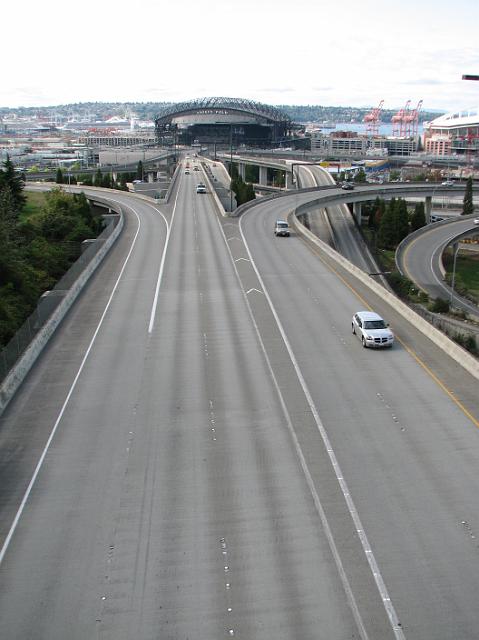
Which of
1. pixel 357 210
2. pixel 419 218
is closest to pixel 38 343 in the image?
pixel 357 210

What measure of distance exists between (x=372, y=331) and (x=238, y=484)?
42.1ft

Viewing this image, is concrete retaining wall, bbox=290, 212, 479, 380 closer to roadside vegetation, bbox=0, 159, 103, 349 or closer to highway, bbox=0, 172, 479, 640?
highway, bbox=0, 172, 479, 640

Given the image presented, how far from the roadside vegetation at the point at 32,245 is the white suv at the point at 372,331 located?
50.6 ft

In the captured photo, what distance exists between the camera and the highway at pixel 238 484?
541 inches

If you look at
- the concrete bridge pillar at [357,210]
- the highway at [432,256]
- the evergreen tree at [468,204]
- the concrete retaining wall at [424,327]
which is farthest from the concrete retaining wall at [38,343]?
the evergreen tree at [468,204]

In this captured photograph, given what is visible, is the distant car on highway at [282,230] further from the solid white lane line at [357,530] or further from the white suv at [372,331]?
the solid white lane line at [357,530]

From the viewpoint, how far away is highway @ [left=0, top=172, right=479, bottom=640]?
1373 centimetres

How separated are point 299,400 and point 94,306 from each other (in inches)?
638

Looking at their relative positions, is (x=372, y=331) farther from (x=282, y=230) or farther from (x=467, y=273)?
(x=467, y=273)

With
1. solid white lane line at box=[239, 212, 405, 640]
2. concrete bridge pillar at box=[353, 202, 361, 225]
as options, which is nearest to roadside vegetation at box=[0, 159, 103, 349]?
solid white lane line at box=[239, 212, 405, 640]

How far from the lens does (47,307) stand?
109 ft

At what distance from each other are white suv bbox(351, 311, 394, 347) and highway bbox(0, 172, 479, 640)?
50 cm

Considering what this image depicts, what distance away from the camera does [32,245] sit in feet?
169

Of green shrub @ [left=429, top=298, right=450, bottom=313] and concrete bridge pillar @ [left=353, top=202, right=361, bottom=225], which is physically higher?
concrete bridge pillar @ [left=353, top=202, right=361, bottom=225]
